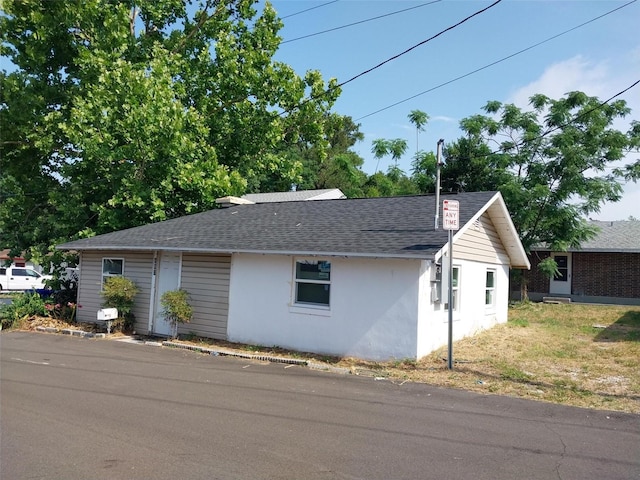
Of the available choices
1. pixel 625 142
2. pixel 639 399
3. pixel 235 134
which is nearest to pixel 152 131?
pixel 235 134

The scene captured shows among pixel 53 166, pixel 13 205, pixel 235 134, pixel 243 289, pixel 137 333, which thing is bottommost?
pixel 137 333

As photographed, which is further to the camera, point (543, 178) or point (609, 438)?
point (543, 178)

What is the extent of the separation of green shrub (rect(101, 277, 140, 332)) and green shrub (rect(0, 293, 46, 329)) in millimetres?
3632

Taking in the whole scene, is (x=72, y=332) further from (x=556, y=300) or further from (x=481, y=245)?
(x=556, y=300)

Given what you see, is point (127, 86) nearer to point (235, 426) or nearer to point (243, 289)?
point (243, 289)

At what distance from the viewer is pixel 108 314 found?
47.3 feet

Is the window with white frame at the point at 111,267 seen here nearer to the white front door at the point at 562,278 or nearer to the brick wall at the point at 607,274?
the white front door at the point at 562,278

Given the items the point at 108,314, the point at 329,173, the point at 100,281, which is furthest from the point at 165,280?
the point at 329,173

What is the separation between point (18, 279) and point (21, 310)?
2169 cm

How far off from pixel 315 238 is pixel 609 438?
7.54 meters

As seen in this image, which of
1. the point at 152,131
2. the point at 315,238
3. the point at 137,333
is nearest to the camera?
the point at 315,238

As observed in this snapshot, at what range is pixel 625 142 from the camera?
23797 millimetres

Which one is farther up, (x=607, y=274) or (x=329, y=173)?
(x=329, y=173)

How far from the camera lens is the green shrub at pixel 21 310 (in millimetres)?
16625
